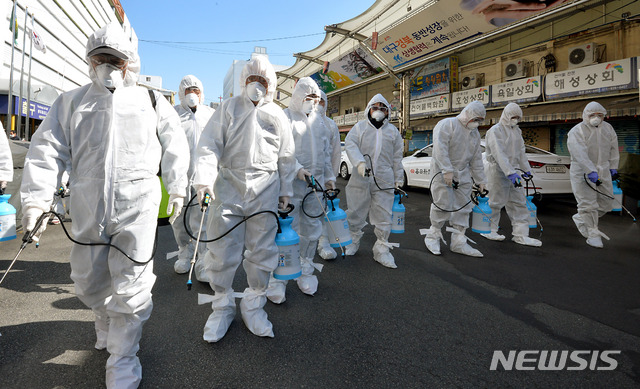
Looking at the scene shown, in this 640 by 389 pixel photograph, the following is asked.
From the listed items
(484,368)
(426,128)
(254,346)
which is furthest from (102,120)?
(426,128)

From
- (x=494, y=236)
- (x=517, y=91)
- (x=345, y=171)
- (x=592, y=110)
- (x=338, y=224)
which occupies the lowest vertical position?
(x=494, y=236)

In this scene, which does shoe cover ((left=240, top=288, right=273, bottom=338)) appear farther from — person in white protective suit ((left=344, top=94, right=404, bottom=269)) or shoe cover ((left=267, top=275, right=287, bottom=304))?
person in white protective suit ((left=344, top=94, right=404, bottom=269))

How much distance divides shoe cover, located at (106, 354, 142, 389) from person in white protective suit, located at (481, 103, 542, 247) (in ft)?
17.0

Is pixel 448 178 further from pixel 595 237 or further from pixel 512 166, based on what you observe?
pixel 595 237

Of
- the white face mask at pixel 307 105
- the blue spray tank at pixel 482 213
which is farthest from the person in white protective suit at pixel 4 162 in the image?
the blue spray tank at pixel 482 213

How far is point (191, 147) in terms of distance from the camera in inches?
161

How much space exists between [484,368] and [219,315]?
5.96 feet

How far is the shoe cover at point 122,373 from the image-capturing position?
1840mm

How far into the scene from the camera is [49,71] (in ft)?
66.4

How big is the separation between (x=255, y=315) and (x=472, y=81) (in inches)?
632

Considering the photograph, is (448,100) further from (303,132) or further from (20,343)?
(20,343)

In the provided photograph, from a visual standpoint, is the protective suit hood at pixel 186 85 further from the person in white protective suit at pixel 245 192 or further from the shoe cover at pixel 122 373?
the shoe cover at pixel 122 373

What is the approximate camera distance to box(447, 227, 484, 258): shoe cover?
4.64m

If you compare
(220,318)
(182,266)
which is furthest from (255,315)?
(182,266)
